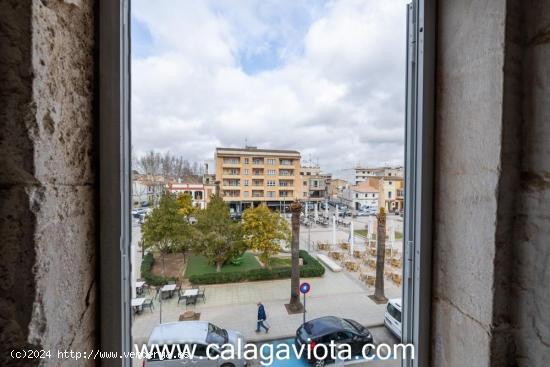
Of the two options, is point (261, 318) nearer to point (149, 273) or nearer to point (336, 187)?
point (149, 273)

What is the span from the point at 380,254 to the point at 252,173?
1.65 ft

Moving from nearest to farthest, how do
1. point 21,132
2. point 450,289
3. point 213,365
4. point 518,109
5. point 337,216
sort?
point 21,132
point 518,109
point 450,289
point 213,365
point 337,216

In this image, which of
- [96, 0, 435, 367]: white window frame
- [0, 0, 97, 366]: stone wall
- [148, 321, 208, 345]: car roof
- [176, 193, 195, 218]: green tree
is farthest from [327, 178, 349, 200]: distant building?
[0, 0, 97, 366]: stone wall

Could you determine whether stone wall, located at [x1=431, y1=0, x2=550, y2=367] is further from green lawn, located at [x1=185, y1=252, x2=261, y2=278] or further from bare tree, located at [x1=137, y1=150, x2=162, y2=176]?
bare tree, located at [x1=137, y1=150, x2=162, y2=176]

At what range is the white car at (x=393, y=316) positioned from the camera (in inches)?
33.5

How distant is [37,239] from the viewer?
432 mm

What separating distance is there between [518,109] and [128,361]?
1025 mm

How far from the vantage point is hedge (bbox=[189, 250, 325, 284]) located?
0.87 m

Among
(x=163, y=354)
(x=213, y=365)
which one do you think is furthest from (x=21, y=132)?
(x=213, y=365)

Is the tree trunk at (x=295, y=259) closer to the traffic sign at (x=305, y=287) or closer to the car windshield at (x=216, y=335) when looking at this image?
the traffic sign at (x=305, y=287)

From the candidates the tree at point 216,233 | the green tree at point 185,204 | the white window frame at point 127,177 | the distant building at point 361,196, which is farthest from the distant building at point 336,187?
Result: the green tree at point 185,204

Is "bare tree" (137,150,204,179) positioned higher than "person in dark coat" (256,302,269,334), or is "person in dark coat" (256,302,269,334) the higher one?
"bare tree" (137,150,204,179)

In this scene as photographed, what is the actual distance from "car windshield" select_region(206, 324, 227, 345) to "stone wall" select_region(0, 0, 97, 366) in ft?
1.09

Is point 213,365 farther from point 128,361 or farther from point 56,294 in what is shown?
point 56,294
